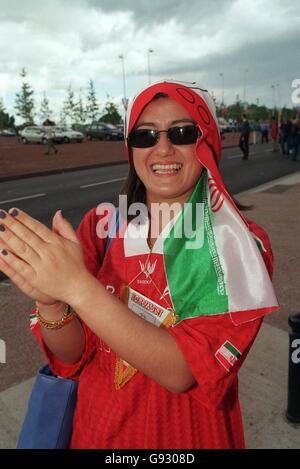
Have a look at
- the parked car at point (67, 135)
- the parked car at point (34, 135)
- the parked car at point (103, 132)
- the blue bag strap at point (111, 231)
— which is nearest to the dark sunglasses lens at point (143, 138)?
the blue bag strap at point (111, 231)

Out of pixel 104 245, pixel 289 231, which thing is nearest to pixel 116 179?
pixel 289 231

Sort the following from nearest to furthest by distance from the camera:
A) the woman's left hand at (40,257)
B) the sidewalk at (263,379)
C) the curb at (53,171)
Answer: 1. the woman's left hand at (40,257)
2. the sidewalk at (263,379)
3. the curb at (53,171)

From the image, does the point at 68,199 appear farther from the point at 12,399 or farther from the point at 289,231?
the point at 12,399

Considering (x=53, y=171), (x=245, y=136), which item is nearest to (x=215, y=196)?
(x=53, y=171)

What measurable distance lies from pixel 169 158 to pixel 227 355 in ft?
2.34

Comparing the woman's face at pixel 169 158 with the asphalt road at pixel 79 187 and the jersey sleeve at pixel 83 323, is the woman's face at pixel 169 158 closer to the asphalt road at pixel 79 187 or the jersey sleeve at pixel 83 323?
the jersey sleeve at pixel 83 323

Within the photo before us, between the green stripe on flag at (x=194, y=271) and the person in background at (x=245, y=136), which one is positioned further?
the person in background at (x=245, y=136)

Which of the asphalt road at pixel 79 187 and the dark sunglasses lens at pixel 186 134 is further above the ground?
the dark sunglasses lens at pixel 186 134

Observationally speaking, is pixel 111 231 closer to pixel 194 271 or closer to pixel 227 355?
pixel 194 271

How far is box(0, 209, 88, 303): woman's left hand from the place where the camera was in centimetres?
92

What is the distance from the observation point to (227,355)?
105 cm

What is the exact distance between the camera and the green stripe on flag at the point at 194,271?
1.09m

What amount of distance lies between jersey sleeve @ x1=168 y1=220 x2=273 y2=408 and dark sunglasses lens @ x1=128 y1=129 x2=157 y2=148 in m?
0.69

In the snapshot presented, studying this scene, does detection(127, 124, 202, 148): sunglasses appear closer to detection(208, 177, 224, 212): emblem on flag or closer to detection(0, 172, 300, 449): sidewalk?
detection(208, 177, 224, 212): emblem on flag
